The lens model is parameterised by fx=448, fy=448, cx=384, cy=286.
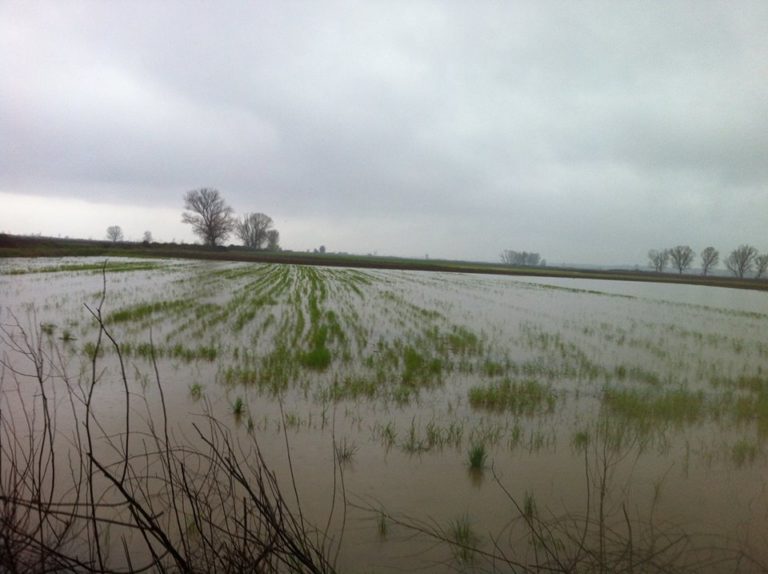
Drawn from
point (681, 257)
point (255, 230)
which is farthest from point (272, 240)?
point (681, 257)

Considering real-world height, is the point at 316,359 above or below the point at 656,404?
above

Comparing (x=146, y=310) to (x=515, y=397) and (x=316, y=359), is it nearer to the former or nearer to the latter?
(x=316, y=359)

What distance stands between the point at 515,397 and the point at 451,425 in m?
1.83

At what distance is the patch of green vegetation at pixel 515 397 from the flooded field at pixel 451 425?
38 mm

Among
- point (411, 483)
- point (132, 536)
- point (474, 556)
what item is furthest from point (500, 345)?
point (132, 536)

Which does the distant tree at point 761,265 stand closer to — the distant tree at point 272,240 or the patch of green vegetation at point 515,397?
the patch of green vegetation at point 515,397

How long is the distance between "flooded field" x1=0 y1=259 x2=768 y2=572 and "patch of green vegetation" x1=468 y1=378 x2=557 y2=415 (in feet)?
0.12

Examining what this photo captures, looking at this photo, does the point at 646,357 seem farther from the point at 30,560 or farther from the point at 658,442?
the point at 30,560

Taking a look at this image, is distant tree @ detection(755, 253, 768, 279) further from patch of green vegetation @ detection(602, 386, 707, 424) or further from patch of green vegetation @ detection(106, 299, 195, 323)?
patch of green vegetation @ detection(106, 299, 195, 323)

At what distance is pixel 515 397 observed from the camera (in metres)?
6.65

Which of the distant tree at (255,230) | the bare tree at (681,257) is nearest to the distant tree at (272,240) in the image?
the distant tree at (255,230)

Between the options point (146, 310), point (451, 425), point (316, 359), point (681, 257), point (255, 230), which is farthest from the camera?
point (255, 230)

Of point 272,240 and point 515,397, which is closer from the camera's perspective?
point 515,397

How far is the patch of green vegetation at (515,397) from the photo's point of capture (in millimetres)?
6223
